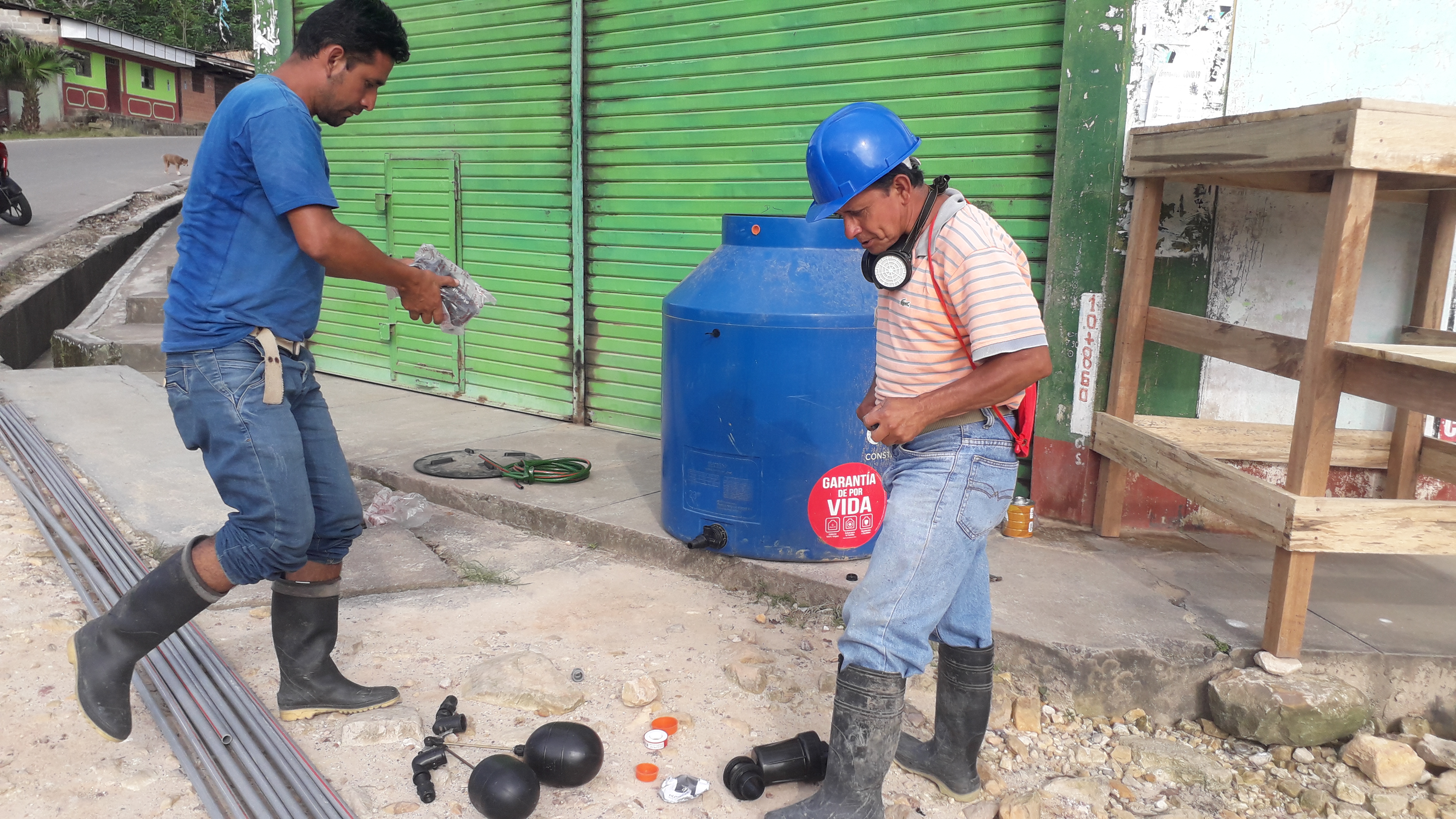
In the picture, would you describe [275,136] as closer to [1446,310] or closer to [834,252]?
[834,252]

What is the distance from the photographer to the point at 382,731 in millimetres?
2785

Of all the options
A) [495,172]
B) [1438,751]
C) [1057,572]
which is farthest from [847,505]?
[495,172]

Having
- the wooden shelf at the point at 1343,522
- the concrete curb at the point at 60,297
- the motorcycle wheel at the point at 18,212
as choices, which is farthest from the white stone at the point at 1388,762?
the motorcycle wheel at the point at 18,212

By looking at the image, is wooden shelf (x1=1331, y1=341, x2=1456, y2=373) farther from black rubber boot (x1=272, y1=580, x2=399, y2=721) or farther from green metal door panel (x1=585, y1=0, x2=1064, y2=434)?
black rubber boot (x1=272, y1=580, x2=399, y2=721)

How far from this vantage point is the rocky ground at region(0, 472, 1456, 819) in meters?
2.57

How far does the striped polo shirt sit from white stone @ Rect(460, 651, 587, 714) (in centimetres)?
140

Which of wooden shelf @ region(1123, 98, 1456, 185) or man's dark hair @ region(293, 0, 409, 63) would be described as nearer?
man's dark hair @ region(293, 0, 409, 63)

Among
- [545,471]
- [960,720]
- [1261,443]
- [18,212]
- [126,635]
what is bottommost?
[545,471]

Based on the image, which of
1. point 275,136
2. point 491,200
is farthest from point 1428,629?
point 491,200

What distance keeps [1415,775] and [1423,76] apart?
2.69 metres

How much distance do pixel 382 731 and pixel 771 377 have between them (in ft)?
5.75

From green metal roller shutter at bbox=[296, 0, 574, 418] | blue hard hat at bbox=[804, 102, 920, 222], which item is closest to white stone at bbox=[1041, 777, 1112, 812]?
blue hard hat at bbox=[804, 102, 920, 222]

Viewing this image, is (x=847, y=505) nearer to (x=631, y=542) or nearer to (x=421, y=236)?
(x=631, y=542)

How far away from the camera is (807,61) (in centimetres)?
516
